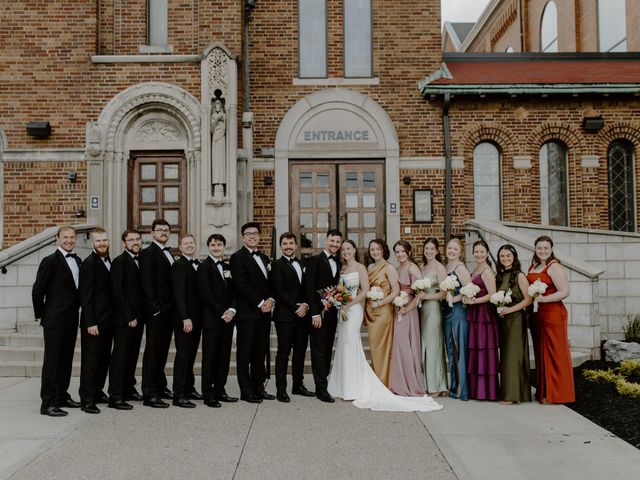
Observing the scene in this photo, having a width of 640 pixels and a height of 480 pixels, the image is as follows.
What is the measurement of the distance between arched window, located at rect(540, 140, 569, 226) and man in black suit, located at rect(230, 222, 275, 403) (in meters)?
9.07

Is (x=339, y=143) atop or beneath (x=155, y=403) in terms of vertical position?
atop

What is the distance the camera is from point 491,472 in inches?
192

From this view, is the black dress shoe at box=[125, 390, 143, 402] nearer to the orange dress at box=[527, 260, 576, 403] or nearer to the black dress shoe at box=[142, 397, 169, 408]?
the black dress shoe at box=[142, 397, 169, 408]

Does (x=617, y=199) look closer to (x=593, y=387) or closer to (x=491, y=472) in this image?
(x=593, y=387)

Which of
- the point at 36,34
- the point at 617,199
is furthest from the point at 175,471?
the point at 617,199

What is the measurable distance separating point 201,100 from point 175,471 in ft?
30.3

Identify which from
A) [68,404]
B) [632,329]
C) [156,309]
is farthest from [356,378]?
[632,329]

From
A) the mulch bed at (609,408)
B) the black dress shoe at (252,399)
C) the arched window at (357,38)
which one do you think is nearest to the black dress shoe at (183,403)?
the black dress shoe at (252,399)

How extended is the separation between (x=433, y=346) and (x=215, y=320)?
2.84 metres

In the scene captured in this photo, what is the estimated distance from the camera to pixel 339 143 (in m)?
13.9

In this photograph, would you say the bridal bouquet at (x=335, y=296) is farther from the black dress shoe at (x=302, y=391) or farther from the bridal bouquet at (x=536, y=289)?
the bridal bouquet at (x=536, y=289)

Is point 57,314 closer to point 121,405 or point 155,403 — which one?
point 121,405

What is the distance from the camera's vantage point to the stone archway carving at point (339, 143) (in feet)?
45.1

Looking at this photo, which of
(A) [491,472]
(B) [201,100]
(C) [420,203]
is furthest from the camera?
(C) [420,203]
